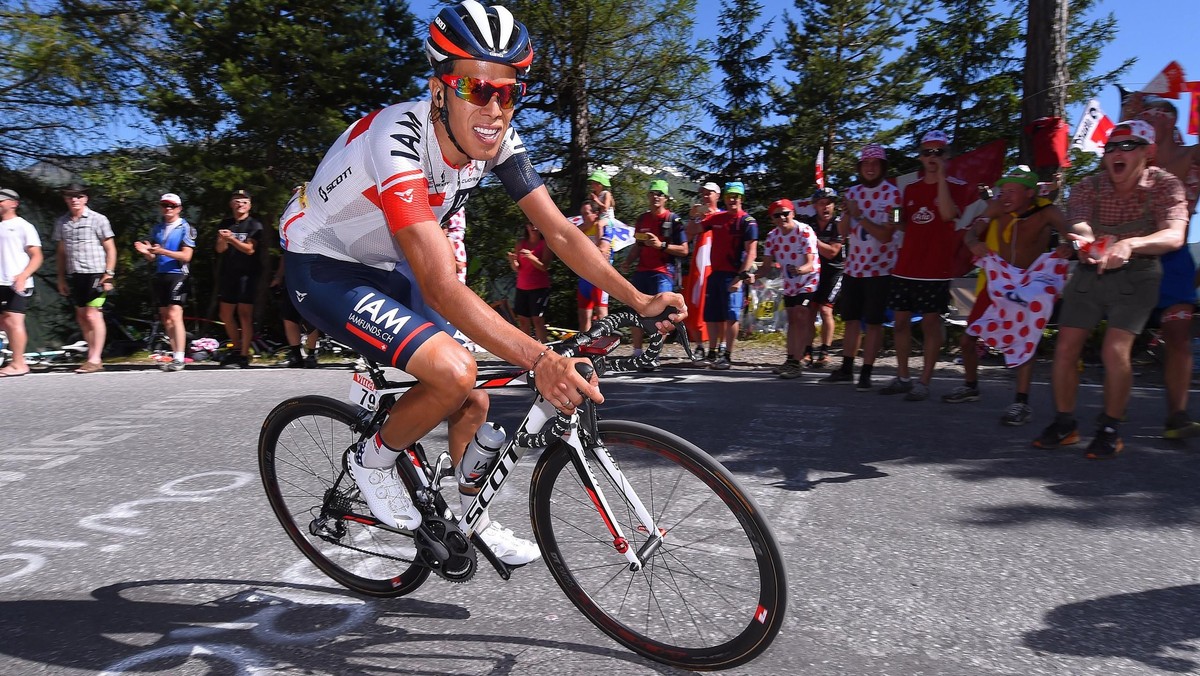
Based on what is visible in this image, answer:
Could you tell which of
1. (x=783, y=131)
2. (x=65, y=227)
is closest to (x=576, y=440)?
(x=65, y=227)

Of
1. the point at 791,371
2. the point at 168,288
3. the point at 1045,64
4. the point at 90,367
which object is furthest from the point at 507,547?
the point at 1045,64

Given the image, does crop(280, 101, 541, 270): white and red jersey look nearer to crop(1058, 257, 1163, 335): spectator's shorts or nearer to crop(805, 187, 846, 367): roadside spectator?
crop(1058, 257, 1163, 335): spectator's shorts

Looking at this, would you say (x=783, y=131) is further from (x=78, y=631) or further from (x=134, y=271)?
(x=78, y=631)

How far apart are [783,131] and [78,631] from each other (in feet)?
65.5

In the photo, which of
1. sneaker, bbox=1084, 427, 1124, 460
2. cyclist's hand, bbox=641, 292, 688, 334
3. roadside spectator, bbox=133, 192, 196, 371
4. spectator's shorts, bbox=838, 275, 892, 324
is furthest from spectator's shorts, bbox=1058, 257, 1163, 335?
roadside spectator, bbox=133, 192, 196, 371

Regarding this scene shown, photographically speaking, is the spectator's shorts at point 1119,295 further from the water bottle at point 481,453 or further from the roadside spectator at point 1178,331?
the water bottle at point 481,453

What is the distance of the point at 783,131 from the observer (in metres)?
21.0

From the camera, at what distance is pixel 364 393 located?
10.5ft

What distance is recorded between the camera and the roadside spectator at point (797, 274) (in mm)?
9016

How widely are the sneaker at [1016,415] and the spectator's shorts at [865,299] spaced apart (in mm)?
1686

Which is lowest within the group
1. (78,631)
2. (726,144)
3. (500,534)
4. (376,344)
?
(78,631)

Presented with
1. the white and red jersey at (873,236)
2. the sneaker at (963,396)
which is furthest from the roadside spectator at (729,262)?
the sneaker at (963,396)

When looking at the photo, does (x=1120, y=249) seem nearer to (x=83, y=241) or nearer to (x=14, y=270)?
(x=83, y=241)

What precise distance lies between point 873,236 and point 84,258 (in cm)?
848
